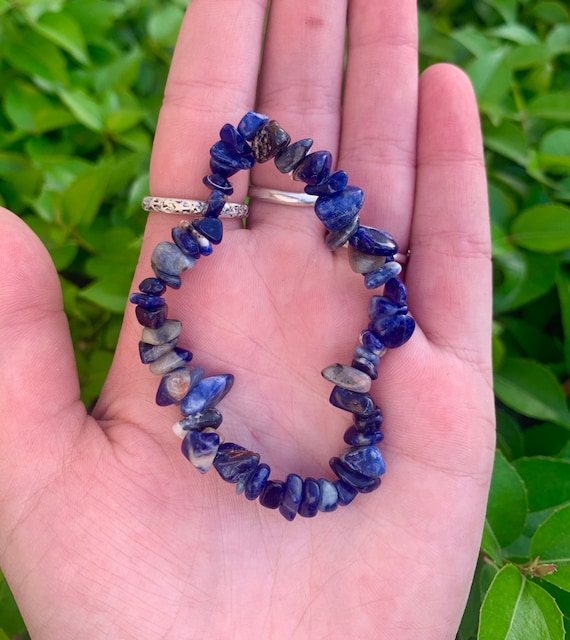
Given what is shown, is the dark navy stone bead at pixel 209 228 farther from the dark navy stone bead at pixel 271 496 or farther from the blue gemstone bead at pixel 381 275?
the dark navy stone bead at pixel 271 496

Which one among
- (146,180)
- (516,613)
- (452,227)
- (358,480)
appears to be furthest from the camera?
(146,180)

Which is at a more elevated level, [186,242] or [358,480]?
[186,242]

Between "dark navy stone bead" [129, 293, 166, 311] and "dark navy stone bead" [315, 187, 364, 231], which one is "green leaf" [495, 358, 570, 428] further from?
"dark navy stone bead" [129, 293, 166, 311]

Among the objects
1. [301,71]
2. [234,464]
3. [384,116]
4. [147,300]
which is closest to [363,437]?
[234,464]

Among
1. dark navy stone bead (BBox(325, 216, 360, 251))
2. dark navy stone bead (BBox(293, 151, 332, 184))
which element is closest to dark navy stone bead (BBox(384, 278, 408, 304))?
dark navy stone bead (BBox(325, 216, 360, 251))

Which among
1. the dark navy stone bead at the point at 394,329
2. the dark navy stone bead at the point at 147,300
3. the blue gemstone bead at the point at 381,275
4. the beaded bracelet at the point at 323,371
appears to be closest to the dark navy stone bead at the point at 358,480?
the beaded bracelet at the point at 323,371

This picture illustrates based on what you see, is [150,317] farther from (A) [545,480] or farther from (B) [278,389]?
(A) [545,480]
